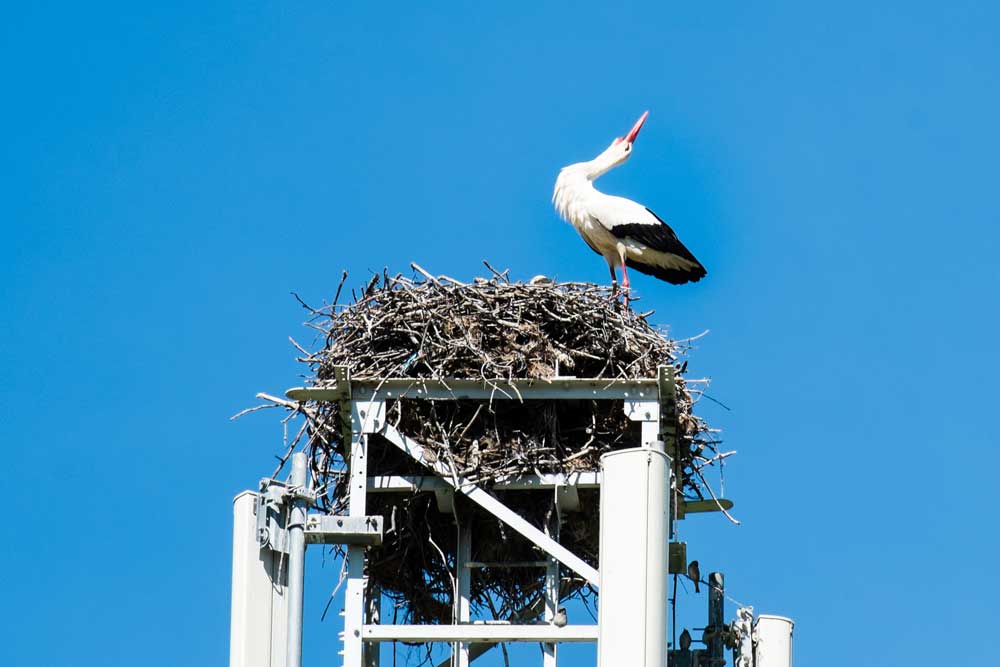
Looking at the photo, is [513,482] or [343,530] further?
[513,482]

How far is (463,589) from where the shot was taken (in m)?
12.6

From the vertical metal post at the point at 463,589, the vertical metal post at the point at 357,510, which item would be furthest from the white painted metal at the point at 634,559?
the vertical metal post at the point at 463,589

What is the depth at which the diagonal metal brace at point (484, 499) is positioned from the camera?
39.3 ft

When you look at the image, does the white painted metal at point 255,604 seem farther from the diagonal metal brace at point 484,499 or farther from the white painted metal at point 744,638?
the white painted metal at point 744,638

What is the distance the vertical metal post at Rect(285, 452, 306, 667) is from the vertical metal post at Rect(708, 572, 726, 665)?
12.6 ft

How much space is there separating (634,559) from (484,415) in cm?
290

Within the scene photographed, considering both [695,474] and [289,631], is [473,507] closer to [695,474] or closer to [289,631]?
[695,474]

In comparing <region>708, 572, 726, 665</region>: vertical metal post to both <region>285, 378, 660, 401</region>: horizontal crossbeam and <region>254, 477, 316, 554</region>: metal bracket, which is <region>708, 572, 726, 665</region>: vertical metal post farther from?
<region>254, 477, 316, 554</region>: metal bracket

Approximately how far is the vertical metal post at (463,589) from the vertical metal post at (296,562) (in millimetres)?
3161

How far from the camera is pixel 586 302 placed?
1353 cm

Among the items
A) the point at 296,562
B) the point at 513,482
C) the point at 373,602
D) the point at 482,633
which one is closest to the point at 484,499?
the point at 513,482

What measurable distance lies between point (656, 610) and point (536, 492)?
318 centimetres

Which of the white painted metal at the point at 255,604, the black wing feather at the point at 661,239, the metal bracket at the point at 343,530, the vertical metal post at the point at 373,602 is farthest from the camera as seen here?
the black wing feather at the point at 661,239

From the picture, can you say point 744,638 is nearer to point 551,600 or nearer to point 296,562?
point 551,600
